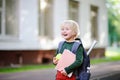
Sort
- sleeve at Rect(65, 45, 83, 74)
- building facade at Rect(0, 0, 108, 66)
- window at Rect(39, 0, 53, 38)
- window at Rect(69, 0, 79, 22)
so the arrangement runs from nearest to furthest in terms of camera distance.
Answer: sleeve at Rect(65, 45, 83, 74) < building facade at Rect(0, 0, 108, 66) < window at Rect(39, 0, 53, 38) < window at Rect(69, 0, 79, 22)

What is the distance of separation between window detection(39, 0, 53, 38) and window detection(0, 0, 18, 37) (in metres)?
2.74

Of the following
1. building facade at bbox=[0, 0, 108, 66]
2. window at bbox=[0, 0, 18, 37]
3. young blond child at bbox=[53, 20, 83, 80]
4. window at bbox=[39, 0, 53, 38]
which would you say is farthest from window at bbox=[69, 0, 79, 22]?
young blond child at bbox=[53, 20, 83, 80]

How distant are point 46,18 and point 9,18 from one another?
12.9ft

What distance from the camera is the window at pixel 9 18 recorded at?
20578 mm

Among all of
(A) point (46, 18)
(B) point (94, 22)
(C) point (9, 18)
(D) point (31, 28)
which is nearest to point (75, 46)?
(C) point (9, 18)

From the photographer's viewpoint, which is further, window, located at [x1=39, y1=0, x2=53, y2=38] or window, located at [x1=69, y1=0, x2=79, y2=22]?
window, located at [x1=69, y1=0, x2=79, y2=22]

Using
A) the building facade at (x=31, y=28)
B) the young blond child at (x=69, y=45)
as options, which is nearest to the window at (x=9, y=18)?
the building facade at (x=31, y=28)

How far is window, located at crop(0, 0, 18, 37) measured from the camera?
20.6 metres

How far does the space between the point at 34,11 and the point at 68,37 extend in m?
17.1

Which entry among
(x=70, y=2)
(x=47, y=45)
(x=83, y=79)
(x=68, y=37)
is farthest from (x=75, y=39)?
(x=70, y=2)

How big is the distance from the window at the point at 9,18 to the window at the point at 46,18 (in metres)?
2.74

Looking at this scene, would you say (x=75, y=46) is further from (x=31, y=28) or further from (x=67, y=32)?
(x=31, y=28)

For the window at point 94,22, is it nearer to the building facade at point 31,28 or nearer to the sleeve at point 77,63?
the building facade at point 31,28

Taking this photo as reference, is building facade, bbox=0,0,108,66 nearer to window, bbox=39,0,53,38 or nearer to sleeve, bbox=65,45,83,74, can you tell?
window, bbox=39,0,53,38
